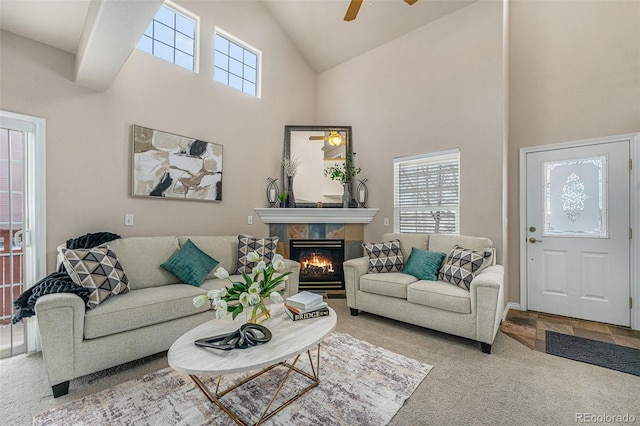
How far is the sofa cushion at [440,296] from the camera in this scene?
8.61 feet

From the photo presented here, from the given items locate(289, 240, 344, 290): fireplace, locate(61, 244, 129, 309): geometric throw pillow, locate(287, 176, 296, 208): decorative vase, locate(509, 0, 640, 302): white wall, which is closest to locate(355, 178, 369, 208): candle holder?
locate(289, 240, 344, 290): fireplace

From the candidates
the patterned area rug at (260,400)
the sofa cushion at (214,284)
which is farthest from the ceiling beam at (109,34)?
the patterned area rug at (260,400)

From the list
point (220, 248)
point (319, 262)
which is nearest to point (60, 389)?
point (220, 248)

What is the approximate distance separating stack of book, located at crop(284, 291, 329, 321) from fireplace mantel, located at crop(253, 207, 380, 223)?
2320 mm

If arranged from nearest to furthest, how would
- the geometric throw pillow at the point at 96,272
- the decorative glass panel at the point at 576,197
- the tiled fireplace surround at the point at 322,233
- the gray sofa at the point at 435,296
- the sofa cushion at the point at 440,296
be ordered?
the geometric throw pillow at the point at 96,272 → the gray sofa at the point at 435,296 → the sofa cushion at the point at 440,296 → the decorative glass panel at the point at 576,197 → the tiled fireplace surround at the point at 322,233

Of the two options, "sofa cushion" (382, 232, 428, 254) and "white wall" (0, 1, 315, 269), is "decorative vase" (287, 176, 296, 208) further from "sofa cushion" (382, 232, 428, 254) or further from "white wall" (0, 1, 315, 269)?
"sofa cushion" (382, 232, 428, 254)

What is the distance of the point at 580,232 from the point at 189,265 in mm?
4438

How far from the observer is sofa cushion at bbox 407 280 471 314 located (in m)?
2.62

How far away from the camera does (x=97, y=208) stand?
2826 millimetres

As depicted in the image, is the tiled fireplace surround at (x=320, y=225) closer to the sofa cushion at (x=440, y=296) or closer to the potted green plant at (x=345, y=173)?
the potted green plant at (x=345, y=173)

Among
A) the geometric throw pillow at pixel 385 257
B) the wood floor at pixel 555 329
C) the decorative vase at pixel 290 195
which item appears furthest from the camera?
the decorative vase at pixel 290 195

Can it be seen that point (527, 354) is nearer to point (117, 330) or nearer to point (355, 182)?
point (355, 182)

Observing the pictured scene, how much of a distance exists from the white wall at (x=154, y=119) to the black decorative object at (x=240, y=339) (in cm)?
206

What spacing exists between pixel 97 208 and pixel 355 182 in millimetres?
3363
